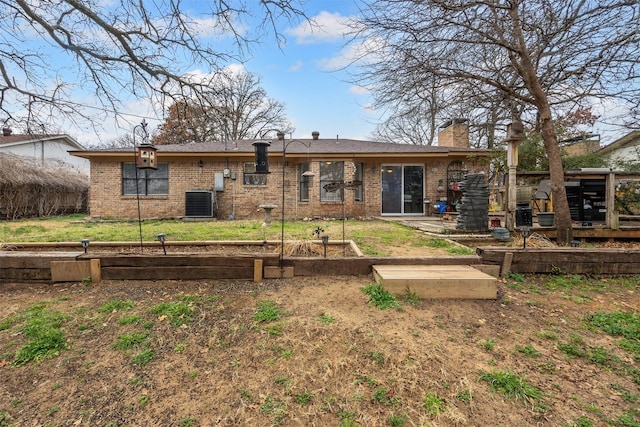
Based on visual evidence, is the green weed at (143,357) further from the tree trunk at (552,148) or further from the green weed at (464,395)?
the tree trunk at (552,148)

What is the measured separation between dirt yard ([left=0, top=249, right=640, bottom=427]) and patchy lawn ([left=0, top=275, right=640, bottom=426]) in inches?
0.4

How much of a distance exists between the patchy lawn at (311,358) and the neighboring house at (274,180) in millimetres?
7500

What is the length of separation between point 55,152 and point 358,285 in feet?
78.3

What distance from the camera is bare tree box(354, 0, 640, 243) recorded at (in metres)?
4.39

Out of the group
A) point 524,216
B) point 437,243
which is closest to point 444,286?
point 437,243

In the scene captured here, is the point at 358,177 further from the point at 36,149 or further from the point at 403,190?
the point at 36,149

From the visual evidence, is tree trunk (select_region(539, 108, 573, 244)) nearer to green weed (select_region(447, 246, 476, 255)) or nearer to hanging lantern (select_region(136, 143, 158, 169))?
green weed (select_region(447, 246, 476, 255))

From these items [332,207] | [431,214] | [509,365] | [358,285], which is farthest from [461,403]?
[431,214]

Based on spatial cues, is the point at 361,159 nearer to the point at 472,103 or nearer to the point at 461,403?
the point at 472,103

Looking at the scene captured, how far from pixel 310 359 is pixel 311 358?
1cm

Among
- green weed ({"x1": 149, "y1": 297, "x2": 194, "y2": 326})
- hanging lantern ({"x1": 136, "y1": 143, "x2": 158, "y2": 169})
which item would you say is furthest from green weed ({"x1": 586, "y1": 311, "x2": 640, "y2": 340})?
hanging lantern ({"x1": 136, "y1": 143, "x2": 158, "y2": 169})

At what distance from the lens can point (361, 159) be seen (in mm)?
10484

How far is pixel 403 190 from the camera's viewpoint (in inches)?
431

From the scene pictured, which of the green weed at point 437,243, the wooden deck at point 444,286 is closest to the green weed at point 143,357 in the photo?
the wooden deck at point 444,286
